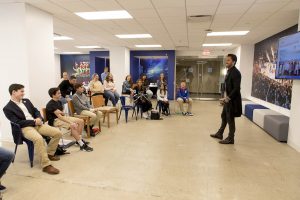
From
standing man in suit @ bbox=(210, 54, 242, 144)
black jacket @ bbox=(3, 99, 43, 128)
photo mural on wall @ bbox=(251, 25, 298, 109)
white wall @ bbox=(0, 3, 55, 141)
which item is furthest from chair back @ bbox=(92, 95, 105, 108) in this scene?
photo mural on wall @ bbox=(251, 25, 298, 109)

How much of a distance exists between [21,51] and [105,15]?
6.40ft

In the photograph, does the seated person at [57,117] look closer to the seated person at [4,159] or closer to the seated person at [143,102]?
the seated person at [4,159]

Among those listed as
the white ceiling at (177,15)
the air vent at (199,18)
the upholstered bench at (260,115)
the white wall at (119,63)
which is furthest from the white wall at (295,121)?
the white wall at (119,63)

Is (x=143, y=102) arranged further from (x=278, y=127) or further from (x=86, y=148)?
(x=278, y=127)

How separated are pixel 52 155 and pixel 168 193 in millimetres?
2070

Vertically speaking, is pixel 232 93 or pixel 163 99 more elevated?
pixel 232 93

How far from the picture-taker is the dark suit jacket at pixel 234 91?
4449mm

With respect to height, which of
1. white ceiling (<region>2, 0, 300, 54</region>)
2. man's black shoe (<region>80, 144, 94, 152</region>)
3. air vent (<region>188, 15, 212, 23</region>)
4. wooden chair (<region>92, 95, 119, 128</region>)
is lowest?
man's black shoe (<region>80, 144, 94, 152</region>)

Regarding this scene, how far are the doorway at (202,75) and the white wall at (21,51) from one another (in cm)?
1023

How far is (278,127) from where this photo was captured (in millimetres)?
4809

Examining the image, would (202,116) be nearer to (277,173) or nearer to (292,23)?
(292,23)

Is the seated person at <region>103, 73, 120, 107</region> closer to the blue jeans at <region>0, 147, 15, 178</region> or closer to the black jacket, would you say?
the black jacket

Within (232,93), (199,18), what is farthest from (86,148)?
(199,18)

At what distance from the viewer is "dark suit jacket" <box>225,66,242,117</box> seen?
445 cm
